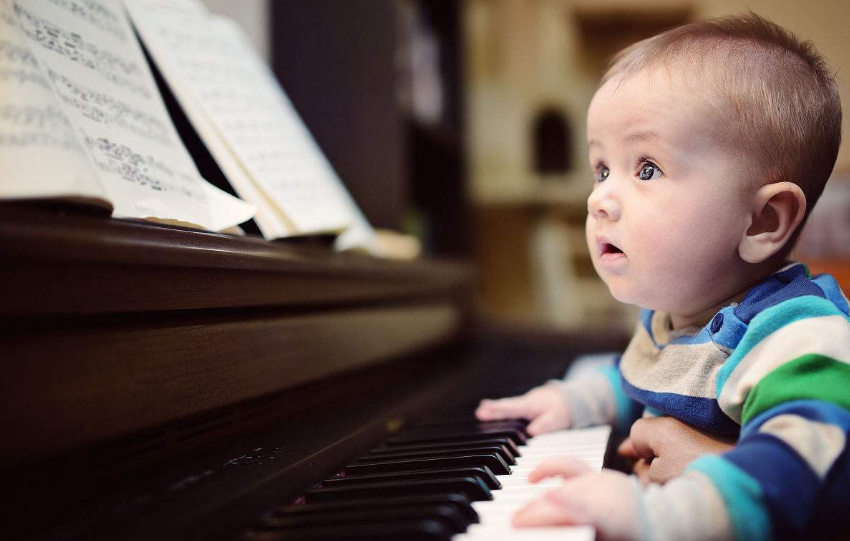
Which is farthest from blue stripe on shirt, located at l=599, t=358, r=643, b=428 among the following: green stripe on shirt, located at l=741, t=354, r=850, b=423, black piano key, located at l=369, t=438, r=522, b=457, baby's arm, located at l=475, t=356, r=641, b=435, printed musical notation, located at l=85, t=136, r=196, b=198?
printed musical notation, located at l=85, t=136, r=196, b=198

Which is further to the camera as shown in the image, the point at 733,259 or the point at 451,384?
the point at 451,384

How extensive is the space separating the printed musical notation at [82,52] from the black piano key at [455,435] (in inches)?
24.1

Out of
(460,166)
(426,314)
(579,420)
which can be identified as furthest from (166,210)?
(460,166)

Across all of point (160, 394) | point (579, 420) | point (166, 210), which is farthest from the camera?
point (579, 420)

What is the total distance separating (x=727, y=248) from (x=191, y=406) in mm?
623

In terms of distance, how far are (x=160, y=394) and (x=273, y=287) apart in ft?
0.99

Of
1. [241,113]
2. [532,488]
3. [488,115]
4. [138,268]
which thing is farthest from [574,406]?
[488,115]

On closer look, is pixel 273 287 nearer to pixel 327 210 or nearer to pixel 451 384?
pixel 327 210

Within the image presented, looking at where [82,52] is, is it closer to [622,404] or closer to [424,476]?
[424,476]

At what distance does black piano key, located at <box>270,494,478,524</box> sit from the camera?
691 mm

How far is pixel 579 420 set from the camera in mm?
1157

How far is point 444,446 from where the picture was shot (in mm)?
964

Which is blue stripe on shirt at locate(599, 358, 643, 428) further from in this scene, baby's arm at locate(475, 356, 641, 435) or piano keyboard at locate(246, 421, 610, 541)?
piano keyboard at locate(246, 421, 610, 541)

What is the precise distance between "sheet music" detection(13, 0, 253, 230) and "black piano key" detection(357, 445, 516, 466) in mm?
386
